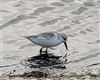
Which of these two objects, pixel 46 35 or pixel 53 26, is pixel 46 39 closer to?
pixel 46 35

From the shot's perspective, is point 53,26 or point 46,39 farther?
point 53,26

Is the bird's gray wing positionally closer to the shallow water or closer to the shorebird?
the shorebird

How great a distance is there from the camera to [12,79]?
714cm

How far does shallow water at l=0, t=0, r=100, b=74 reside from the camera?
352 inches

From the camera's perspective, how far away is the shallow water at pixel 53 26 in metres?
8.93

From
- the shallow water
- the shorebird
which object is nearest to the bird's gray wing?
the shorebird

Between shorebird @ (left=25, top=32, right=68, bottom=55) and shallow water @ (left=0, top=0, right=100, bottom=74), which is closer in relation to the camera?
shorebird @ (left=25, top=32, right=68, bottom=55)

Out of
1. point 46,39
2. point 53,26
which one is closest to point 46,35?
point 46,39

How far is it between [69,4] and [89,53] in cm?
381

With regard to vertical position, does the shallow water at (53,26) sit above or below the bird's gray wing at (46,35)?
below

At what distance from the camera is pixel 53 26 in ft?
35.5

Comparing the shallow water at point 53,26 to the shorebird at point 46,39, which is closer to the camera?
the shorebird at point 46,39

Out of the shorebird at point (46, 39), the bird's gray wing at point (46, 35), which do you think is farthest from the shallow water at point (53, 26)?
the bird's gray wing at point (46, 35)

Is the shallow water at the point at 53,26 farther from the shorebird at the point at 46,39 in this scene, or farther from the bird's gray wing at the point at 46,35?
the bird's gray wing at the point at 46,35
